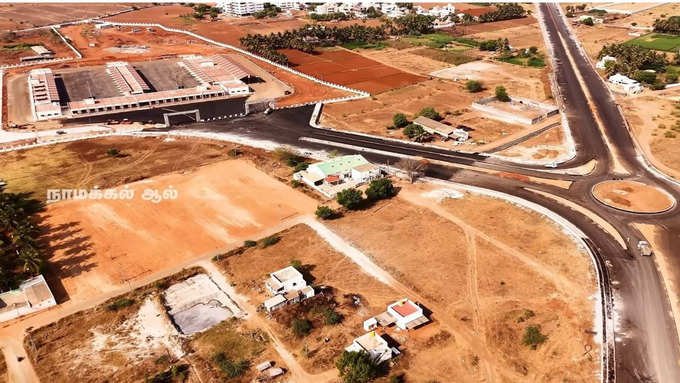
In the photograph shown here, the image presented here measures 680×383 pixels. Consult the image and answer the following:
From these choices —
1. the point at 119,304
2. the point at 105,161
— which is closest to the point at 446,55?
the point at 105,161

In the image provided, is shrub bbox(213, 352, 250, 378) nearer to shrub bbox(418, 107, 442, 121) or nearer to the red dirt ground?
shrub bbox(418, 107, 442, 121)

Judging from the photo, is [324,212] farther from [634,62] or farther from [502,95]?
[634,62]

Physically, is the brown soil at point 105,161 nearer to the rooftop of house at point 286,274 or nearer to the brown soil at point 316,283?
the brown soil at point 316,283

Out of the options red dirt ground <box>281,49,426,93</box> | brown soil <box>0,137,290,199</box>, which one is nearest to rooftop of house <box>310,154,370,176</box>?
brown soil <box>0,137,290,199</box>

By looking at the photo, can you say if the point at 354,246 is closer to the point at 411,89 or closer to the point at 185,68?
the point at 411,89

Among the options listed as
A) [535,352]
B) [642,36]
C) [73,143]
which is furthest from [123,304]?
[642,36]
